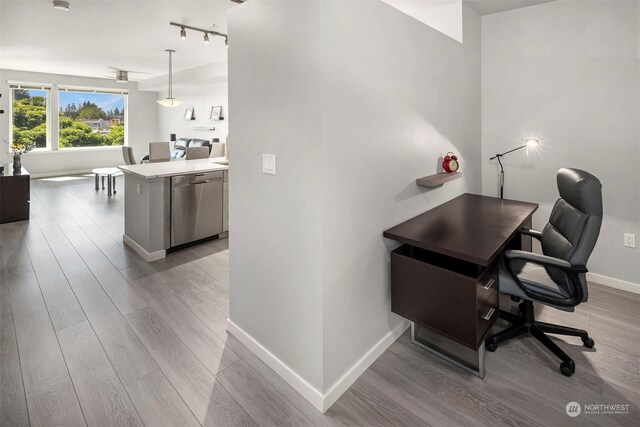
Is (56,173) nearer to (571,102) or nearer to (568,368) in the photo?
(571,102)

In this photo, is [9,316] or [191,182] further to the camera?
[191,182]

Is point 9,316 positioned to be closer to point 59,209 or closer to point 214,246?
point 214,246

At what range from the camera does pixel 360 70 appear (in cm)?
175

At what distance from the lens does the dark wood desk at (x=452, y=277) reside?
1.70 metres

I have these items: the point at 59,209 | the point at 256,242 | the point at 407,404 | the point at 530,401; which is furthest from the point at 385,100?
→ the point at 59,209

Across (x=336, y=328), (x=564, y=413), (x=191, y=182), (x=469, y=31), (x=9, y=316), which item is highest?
(x=469, y=31)

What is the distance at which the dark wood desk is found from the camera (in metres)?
1.70

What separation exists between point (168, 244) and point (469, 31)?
11.9ft

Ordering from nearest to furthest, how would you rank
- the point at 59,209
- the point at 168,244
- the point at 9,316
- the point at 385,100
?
the point at 385,100 < the point at 9,316 < the point at 168,244 < the point at 59,209

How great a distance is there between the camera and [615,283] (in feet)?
9.63

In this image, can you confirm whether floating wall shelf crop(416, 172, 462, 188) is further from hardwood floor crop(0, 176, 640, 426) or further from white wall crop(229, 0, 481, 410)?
hardwood floor crop(0, 176, 640, 426)

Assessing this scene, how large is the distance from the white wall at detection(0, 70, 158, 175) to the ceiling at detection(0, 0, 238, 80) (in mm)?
818

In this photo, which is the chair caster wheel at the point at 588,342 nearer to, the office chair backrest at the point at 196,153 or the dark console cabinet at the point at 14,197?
the office chair backrest at the point at 196,153

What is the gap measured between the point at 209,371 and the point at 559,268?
1987 millimetres
